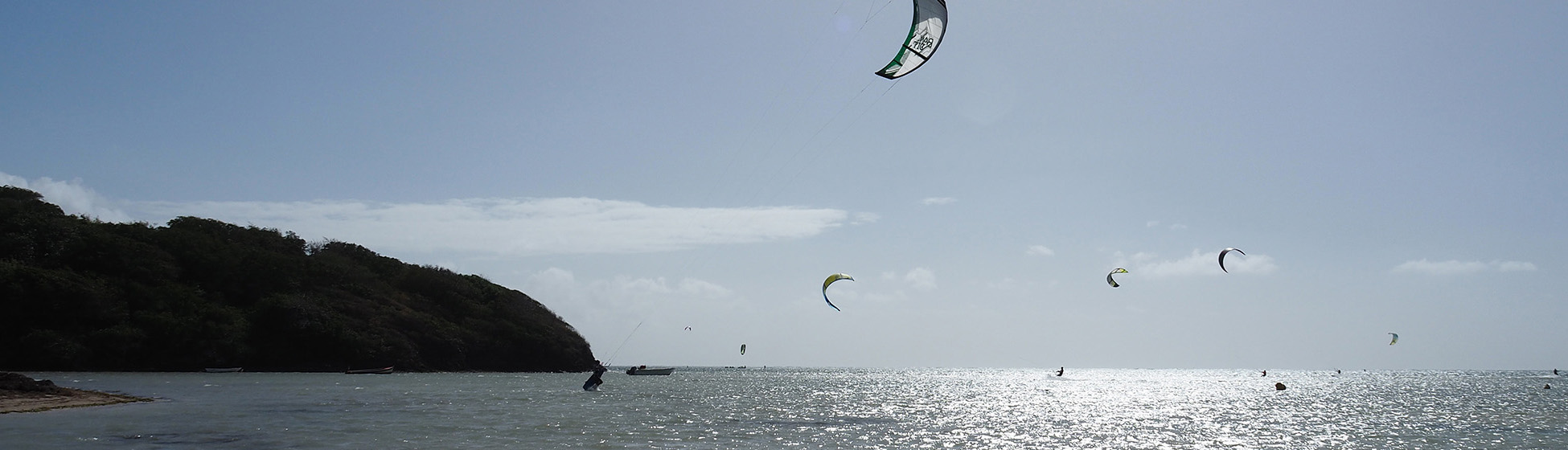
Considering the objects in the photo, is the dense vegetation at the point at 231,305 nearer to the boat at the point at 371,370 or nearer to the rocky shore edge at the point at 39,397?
the boat at the point at 371,370

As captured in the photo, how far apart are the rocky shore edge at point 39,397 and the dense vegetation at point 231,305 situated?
36895mm

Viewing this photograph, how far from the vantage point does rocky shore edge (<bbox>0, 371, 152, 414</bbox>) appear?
71.8 ft

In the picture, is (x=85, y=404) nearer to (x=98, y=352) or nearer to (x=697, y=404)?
(x=697, y=404)

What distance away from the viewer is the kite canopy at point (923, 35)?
50.4 feet

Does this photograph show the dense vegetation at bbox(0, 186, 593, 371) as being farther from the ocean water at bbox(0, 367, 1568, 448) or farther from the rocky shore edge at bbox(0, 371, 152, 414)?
the rocky shore edge at bbox(0, 371, 152, 414)

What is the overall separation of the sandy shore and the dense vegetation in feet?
121

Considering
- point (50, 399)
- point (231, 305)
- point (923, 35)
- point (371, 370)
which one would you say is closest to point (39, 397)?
point (50, 399)

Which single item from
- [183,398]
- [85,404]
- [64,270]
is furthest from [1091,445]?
[64,270]

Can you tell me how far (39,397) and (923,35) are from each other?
25.3m

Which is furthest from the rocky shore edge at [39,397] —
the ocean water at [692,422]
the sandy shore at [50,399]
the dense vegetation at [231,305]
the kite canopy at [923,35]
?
the dense vegetation at [231,305]

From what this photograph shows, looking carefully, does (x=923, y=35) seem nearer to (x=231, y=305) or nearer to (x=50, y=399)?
(x=50, y=399)

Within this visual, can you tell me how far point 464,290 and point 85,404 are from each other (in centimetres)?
7072

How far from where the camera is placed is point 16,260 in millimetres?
58812

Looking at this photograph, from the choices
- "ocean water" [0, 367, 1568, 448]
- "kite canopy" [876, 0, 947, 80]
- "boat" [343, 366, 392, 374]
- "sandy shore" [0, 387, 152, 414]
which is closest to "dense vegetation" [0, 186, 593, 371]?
"boat" [343, 366, 392, 374]
